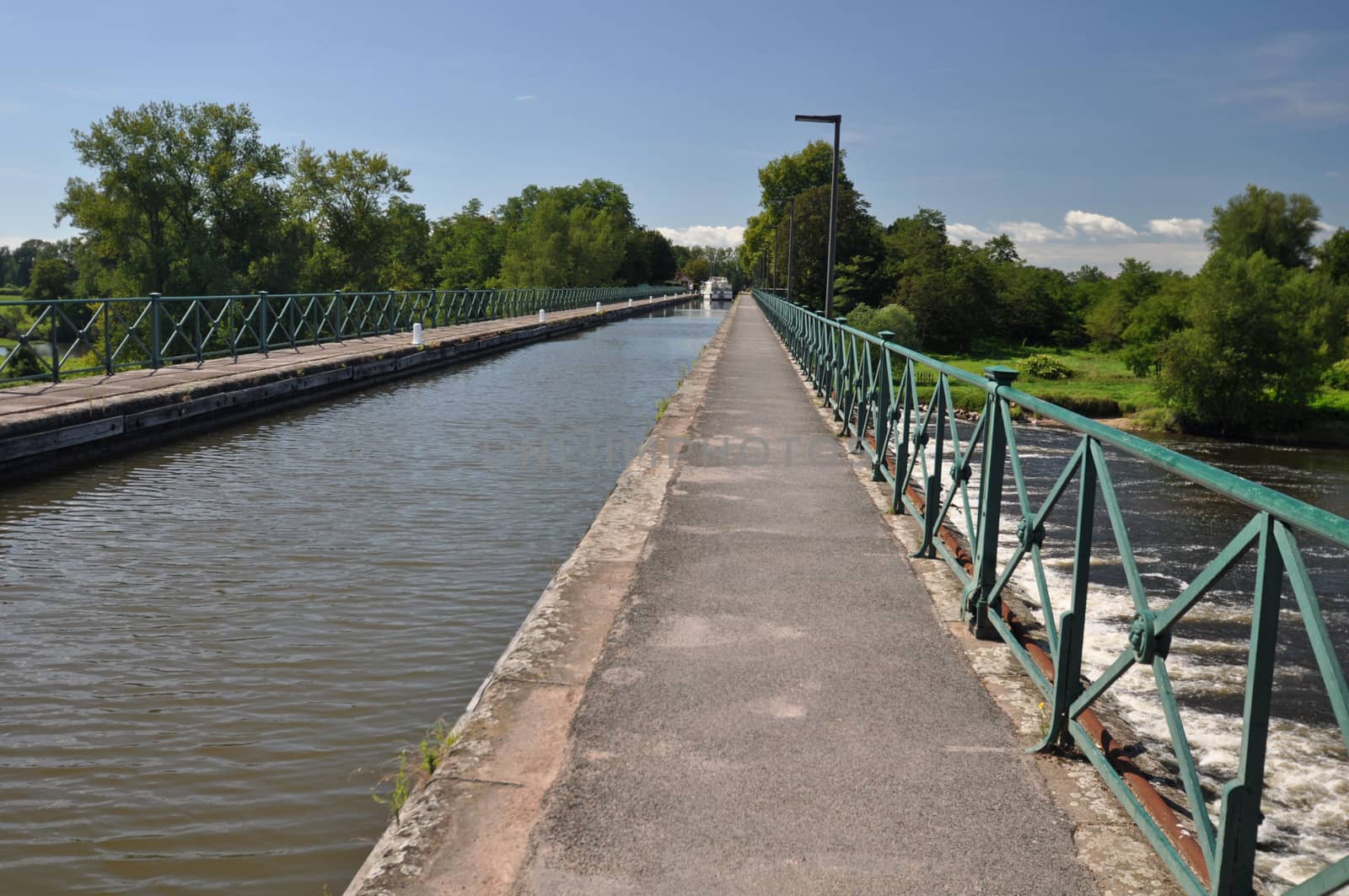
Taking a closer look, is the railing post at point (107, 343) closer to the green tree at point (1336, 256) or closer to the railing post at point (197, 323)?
the railing post at point (197, 323)

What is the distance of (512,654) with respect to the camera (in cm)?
404

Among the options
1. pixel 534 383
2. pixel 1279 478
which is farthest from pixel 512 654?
pixel 1279 478

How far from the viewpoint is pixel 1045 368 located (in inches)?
1826

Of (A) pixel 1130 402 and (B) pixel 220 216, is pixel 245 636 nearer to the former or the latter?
(A) pixel 1130 402

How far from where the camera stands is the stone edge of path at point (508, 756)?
258cm

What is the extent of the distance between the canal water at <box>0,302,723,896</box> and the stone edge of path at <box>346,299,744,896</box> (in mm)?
545

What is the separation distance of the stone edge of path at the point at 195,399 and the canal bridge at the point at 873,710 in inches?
159

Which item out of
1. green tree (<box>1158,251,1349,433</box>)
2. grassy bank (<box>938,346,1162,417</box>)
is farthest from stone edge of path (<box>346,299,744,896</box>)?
green tree (<box>1158,251,1349,433</box>)

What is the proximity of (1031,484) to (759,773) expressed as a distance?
1395 cm

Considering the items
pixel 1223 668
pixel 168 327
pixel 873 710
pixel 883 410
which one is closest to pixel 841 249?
→ pixel 168 327

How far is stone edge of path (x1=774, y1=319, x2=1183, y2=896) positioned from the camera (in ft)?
8.28

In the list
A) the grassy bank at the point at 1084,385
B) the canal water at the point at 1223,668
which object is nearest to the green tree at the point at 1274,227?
the grassy bank at the point at 1084,385

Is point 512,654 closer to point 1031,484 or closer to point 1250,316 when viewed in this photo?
point 1031,484

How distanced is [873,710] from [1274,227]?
268 ft
